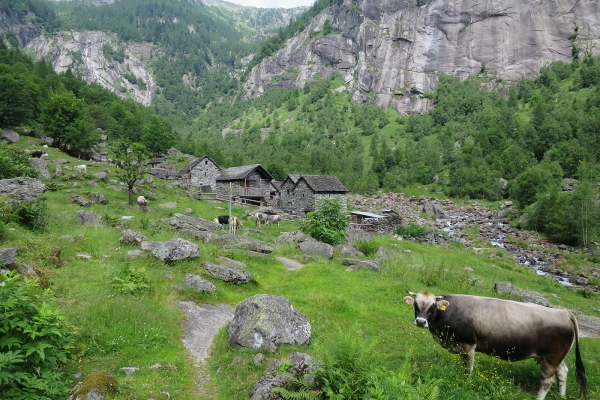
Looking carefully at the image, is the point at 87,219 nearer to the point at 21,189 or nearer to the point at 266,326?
the point at 21,189

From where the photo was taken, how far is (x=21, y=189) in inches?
738

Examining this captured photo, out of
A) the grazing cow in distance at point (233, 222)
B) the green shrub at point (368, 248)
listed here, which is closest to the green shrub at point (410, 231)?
the green shrub at point (368, 248)

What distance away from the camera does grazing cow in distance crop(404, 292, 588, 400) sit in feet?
23.8

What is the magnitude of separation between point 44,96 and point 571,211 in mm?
94526

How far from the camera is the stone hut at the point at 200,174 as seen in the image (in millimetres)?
61256

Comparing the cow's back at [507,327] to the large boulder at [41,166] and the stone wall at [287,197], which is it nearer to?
the large boulder at [41,166]

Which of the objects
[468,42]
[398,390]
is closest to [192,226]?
[398,390]

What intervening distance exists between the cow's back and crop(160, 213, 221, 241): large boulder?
636 inches

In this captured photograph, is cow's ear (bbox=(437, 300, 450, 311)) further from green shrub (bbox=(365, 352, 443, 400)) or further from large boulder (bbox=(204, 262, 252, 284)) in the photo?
large boulder (bbox=(204, 262, 252, 284))

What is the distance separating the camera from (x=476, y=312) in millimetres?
8047

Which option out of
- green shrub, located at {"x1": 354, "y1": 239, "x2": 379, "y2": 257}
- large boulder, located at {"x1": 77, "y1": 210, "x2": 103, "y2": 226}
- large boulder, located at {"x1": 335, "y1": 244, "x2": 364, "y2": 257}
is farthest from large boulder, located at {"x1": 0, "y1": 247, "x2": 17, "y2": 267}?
green shrub, located at {"x1": 354, "y1": 239, "x2": 379, "y2": 257}

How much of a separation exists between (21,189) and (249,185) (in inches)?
1487

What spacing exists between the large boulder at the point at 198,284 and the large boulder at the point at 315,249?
1056 cm

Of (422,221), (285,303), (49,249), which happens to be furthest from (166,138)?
(285,303)
